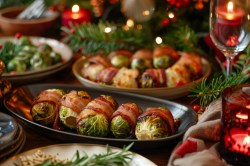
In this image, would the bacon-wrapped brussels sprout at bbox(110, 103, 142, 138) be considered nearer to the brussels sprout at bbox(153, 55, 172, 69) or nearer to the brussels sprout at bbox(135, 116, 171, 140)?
the brussels sprout at bbox(135, 116, 171, 140)

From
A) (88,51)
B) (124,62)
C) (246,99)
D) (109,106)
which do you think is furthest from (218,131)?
(88,51)

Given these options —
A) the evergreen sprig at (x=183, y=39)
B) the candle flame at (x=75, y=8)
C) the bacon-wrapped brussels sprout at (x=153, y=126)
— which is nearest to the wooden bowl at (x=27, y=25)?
the candle flame at (x=75, y=8)

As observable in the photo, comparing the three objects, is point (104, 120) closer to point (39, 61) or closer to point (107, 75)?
point (107, 75)

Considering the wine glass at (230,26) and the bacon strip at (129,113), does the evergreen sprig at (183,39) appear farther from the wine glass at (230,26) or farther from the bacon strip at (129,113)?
the bacon strip at (129,113)

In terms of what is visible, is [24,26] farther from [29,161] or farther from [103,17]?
[29,161]

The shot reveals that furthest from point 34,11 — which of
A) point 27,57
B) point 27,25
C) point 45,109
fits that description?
point 45,109

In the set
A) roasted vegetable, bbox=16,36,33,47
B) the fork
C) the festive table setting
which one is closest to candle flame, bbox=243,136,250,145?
the festive table setting
